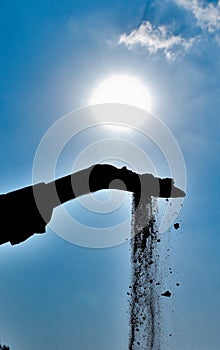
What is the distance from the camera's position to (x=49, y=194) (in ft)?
22.8


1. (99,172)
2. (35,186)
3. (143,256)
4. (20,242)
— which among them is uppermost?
(143,256)

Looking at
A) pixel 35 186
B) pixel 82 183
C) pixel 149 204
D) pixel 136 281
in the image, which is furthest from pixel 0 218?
pixel 136 281

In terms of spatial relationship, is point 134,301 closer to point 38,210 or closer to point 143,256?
point 143,256

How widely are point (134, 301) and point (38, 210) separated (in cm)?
775

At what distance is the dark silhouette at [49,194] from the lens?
21.9 ft

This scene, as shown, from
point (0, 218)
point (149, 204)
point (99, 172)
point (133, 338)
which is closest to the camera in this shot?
point (0, 218)

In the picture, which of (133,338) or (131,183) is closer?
(131,183)

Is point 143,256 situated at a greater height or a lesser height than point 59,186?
greater

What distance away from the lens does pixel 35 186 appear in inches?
272

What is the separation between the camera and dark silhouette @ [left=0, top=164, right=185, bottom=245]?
6.67m

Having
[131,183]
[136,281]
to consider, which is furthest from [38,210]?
[136,281]

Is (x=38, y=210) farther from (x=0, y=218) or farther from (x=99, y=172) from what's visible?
(x=99, y=172)

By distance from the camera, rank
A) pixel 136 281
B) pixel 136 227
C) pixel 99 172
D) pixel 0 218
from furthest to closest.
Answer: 1. pixel 136 281
2. pixel 136 227
3. pixel 99 172
4. pixel 0 218

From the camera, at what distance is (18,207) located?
6.65 m
